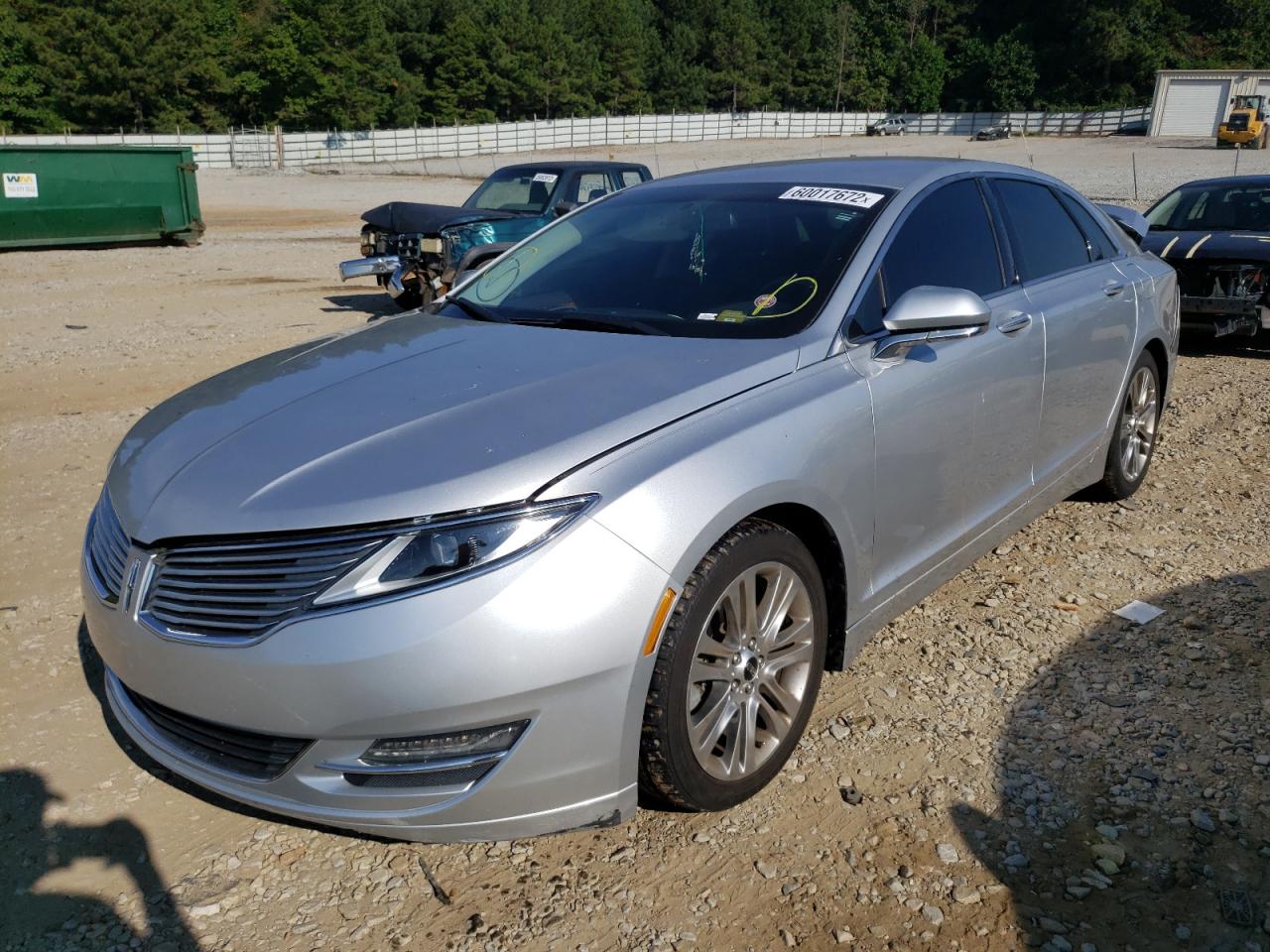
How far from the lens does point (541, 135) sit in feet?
225

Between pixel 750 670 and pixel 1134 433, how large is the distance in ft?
10.9

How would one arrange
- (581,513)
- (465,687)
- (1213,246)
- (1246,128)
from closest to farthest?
1. (465,687)
2. (581,513)
3. (1213,246)
4. (1246,128)

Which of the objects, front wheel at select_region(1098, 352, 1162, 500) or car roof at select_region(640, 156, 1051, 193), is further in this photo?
Result: front wheel at select_region(1098, 352, 1162, 500)

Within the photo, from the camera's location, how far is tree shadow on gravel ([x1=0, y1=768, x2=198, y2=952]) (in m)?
2.42

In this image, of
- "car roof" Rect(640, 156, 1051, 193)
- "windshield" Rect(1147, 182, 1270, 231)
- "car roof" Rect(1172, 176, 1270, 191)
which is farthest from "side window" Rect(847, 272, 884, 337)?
"car roof" Rect(1172, 176, 1270, 191)

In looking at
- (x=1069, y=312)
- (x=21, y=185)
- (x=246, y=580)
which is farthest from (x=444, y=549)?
(x=21, y=185)

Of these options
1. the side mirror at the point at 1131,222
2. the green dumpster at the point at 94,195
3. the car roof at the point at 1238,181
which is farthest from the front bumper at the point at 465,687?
the green dumpster at the point at 94,195

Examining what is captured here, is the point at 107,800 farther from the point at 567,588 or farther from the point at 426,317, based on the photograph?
the point at 426,317

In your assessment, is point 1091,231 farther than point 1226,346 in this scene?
No

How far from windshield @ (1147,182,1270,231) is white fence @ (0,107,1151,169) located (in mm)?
42298

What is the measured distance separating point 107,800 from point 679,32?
4351 inches

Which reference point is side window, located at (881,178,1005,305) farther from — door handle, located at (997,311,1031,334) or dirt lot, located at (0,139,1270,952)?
dirt lot, located at (0,139,1270,952)

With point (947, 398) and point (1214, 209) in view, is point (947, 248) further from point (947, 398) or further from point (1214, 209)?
point (1214, 209)

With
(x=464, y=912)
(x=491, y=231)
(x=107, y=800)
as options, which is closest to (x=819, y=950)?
(x=464, y=912)
